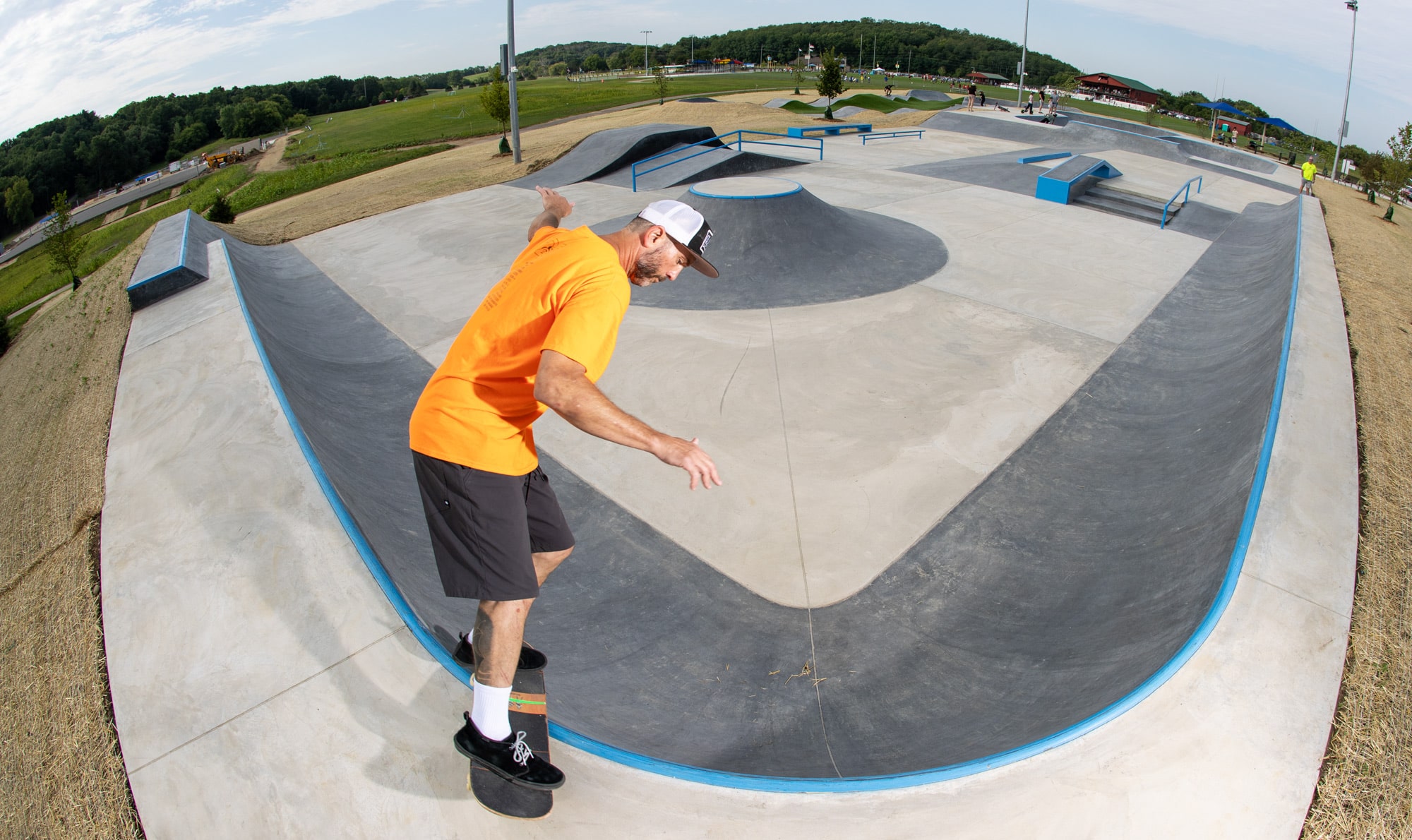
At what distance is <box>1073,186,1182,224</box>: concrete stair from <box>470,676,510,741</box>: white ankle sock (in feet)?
54.0

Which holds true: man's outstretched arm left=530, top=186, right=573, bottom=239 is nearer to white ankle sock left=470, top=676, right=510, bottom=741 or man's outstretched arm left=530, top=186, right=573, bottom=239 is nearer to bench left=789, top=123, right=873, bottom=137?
white ankle sock left=470, top=676, right=510, bottom=741

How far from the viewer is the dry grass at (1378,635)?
2.50 m

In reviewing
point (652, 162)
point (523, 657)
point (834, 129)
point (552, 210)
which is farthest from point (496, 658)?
point (834, 129)

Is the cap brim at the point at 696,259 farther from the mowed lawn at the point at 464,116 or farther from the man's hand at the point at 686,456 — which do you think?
Result: the mowed lawn at the point at 464,116

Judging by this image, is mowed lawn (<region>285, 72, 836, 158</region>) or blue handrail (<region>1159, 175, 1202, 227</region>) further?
mowed lawn (<region>285, 72, 836, 158</region>)

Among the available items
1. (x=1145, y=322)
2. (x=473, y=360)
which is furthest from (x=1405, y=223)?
(x=473, y=360)

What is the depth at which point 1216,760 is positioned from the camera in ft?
→ 8.76

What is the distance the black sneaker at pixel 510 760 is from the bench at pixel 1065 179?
54.2 ft

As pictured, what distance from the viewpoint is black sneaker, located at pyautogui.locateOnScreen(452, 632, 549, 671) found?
9.58 ft

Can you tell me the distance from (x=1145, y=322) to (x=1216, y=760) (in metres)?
7.72

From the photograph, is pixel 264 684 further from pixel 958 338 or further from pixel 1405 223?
pixel 1405 223

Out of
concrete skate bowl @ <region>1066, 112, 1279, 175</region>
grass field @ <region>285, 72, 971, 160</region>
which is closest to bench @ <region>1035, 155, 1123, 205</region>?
concrete skate bowl @ <region>1066, 112, 1279, 175</region>

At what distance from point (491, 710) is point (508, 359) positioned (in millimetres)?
1236

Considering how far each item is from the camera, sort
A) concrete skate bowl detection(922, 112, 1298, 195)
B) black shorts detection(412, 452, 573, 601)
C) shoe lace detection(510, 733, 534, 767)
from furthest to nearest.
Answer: concrete skate bowl detection(922, 112, 1298, 195) → shoe lace detection(510, 733, 534, 767) → black shorts detection(412, 452, 573, 601)
